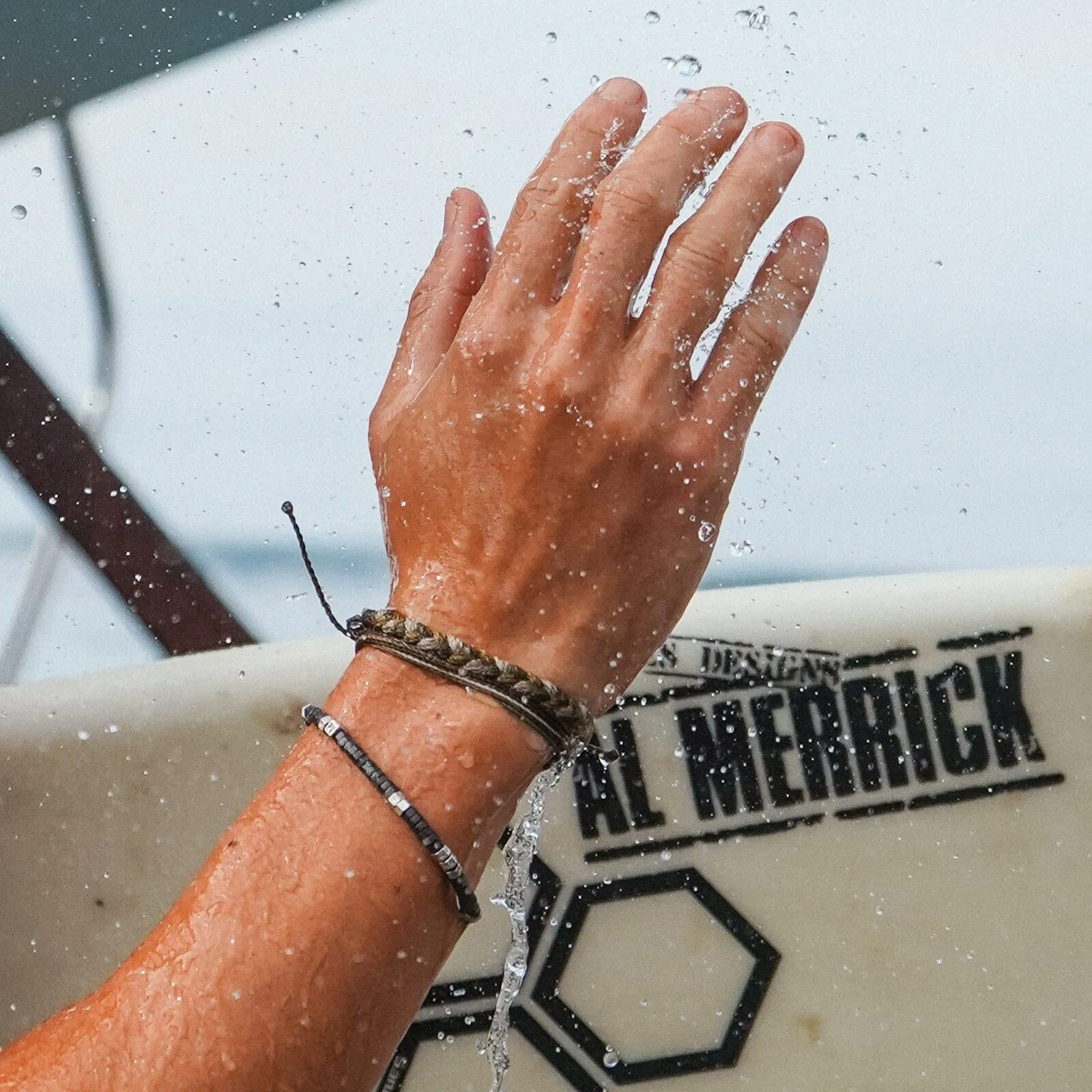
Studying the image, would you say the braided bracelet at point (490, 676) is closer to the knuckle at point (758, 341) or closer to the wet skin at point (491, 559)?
the wet skin at point (491, 559)

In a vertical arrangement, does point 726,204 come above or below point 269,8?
below

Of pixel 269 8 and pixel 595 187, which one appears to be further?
pixel 269 8

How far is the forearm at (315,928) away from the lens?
0.44m

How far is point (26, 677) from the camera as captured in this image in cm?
156

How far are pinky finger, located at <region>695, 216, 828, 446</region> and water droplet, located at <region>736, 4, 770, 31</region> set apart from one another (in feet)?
3.79

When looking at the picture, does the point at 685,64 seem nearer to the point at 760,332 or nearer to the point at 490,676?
the point at 760,332

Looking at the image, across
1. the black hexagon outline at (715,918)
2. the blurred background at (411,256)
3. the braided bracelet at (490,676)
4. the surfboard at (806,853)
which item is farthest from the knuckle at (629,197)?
the blurred background at (411,256)

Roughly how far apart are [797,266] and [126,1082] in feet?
1.47

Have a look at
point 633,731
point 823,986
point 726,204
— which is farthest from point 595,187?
point 823,986

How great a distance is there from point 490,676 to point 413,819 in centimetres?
7

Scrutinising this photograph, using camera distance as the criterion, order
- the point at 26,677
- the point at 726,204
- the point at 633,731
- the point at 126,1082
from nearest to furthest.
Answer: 1. the point at 126,1082
2. the point at 726,204
3. the point at 633,731
4. the point at 26,677

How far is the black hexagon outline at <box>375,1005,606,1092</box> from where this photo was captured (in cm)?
108

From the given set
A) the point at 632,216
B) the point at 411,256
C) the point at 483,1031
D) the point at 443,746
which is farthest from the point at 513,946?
the point at 411,256

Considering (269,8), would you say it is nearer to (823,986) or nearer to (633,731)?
(633,731)
